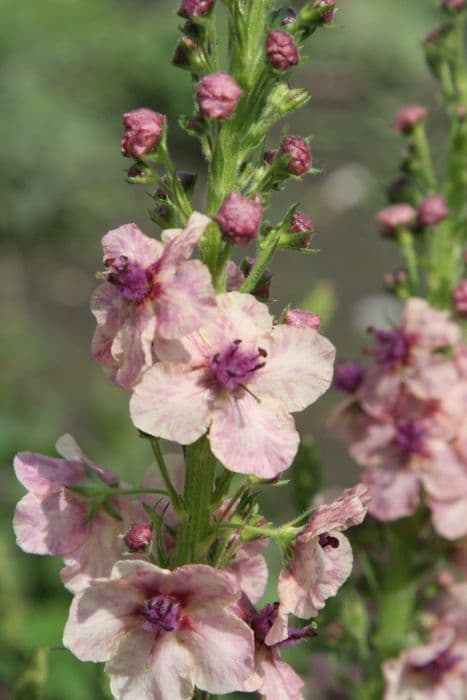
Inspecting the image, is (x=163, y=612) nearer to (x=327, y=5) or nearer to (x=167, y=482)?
(x=167, y=482)

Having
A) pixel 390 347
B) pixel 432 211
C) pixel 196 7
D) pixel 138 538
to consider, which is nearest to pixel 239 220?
pixel 196 7

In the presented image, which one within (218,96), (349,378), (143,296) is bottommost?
(349,378)

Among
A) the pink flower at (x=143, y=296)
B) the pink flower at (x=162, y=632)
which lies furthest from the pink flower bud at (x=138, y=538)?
the pink flower at (x=143, y=296)

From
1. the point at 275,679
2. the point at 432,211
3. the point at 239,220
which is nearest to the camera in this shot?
the point at 239,220

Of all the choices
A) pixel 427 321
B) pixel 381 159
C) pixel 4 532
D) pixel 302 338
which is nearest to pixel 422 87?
pixel 381 159

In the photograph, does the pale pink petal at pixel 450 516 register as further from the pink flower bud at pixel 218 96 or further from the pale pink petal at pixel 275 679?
the pink flower bud at pixel 218 96

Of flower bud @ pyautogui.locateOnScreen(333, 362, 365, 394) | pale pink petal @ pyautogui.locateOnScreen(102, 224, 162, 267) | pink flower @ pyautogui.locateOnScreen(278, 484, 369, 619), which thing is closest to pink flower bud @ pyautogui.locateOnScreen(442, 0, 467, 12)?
flower bud @ pyautogui.locateOnScreen(333, 362, 365, 394)
